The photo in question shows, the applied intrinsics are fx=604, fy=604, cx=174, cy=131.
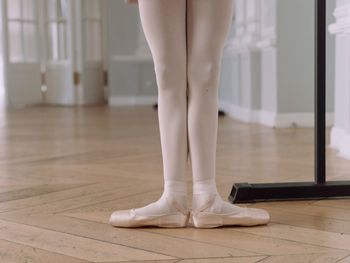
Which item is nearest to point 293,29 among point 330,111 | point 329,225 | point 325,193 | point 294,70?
point 294,70

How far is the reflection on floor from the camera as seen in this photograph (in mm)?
840

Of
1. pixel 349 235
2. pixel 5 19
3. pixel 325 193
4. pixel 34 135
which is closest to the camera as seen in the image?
pixel 349 235

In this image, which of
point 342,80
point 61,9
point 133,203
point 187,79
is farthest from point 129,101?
point 187,79

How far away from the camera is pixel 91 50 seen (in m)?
5.08

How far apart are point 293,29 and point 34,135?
125cm

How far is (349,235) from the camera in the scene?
92 cm

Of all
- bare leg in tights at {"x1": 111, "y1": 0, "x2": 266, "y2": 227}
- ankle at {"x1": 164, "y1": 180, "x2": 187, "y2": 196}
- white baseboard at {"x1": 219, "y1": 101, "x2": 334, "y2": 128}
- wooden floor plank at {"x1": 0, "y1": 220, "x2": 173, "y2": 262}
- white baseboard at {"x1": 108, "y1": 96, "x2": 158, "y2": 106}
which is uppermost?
bare leg in tights at {"x1": 111, "y1": 0, "x2": 266, "y2": 227}

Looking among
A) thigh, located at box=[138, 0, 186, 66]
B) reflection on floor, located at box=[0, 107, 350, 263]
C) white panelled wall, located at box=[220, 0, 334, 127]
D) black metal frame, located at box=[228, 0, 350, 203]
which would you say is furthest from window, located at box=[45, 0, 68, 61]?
thigh, located at box=[138, 0, 186, 66]

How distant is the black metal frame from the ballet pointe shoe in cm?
18

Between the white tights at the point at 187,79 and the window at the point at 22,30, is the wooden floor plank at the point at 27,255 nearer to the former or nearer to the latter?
the white tights at the point at 187,79

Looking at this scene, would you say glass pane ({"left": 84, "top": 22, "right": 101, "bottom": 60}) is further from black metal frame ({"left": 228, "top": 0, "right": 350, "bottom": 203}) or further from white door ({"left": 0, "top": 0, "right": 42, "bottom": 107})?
black metal frame ({"left": 228, "top": 0, "right": 350, "bottom": 203})

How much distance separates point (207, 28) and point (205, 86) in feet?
0.30

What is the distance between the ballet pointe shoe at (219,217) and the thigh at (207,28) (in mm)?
226

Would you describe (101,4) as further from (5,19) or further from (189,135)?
(189,135)
